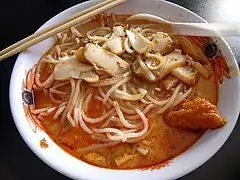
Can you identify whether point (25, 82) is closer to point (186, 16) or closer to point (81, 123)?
point (81, 123)

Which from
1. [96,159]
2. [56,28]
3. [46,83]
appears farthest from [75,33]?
[96,159]

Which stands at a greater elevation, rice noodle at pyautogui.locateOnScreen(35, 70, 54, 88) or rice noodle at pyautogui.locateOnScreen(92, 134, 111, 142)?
rice noodle at pyautogui.locateOnScreen(35, 70, 54, 88)

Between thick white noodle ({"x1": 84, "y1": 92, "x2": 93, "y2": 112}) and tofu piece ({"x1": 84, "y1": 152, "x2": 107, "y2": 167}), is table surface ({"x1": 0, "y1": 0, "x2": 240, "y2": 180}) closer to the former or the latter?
tofu piece ({"x1": 84, "y1": 152, "x2": 107, "y2": 167})

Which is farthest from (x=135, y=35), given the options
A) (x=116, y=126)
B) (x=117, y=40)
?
(x=116, y=126)

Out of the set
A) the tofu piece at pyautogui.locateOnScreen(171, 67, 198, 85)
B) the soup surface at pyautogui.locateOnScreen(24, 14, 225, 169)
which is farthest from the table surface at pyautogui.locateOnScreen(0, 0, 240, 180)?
the tofu piece at pyautogui.locateOnScreen(171, 67, 198, 85)

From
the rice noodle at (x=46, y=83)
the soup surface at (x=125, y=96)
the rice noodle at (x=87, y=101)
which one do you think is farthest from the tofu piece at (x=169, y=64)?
the rice noodle at (x=46, y=83)

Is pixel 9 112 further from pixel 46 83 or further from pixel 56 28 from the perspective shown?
pixel 56 28
